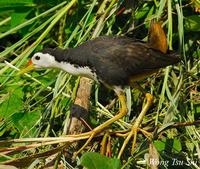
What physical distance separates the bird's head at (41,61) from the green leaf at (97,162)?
726mm

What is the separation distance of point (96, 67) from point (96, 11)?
0.65m

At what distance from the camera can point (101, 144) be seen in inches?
91.2

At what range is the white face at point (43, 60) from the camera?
8.45 feet

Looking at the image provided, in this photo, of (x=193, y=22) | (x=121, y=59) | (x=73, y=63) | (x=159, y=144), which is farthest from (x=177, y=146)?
(x=193, y=22)

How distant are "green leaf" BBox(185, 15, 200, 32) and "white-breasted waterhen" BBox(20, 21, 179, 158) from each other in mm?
328

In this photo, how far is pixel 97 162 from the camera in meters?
1.90

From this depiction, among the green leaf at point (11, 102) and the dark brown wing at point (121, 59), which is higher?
the dark brown wing at point (121, 59)

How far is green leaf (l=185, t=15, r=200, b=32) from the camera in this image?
2.82m

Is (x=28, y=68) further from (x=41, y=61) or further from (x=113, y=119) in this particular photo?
(x=113, y=119)

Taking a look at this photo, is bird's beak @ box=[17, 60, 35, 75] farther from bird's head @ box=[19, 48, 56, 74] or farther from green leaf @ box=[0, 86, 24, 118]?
green leaf @ box=[0, 86, 24, 118]

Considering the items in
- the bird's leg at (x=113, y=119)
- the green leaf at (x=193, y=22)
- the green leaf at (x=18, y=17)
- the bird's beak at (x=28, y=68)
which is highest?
the green leaf at (x=18, y=17)

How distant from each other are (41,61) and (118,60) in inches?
14.4

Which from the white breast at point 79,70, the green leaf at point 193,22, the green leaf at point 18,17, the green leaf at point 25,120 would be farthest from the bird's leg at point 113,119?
the green leaf at point 18,17

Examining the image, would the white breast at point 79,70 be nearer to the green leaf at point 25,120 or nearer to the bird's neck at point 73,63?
the bird's neck at point 73,63
